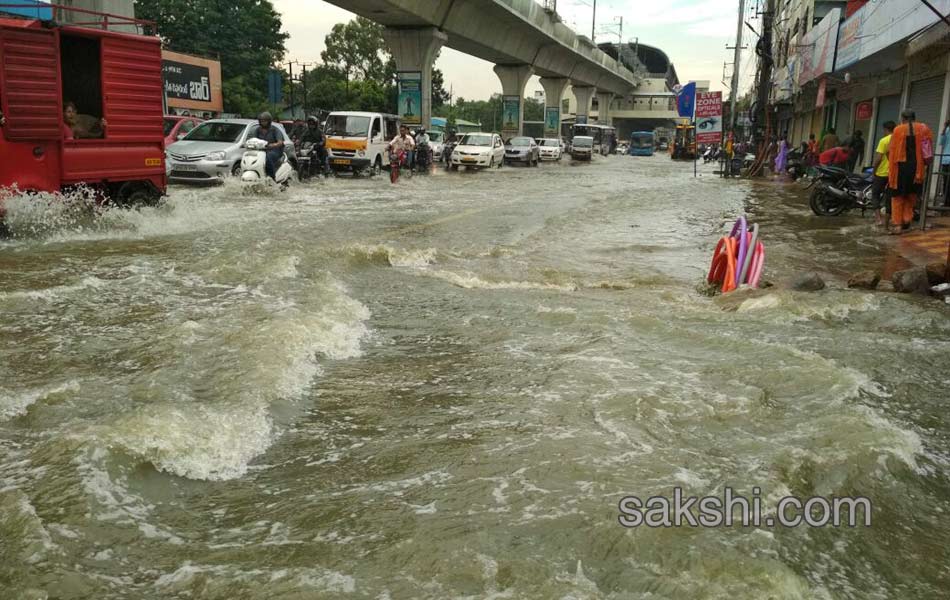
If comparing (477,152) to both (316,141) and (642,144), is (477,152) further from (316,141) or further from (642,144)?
(642,144)

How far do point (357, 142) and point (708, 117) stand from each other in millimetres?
10985

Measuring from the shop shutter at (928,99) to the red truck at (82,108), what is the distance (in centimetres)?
1483

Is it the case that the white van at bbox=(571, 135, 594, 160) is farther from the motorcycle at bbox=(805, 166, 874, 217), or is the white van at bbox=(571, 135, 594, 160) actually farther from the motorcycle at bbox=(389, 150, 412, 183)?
the motorcycle at bbox=(805, 166, 874, 217)

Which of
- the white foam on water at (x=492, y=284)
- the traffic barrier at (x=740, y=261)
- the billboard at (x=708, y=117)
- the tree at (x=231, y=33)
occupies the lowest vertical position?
the white foam on water at (x=492, y=284)

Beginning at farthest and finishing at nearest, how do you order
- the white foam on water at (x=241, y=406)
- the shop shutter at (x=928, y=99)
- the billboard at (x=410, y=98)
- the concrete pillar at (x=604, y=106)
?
the concrete pillar at (x=604, y=106) < the billboard at (x=410, y=98) < the shop shutter at (x=928, y=99) < the white foam on water at (x=241, y=406)

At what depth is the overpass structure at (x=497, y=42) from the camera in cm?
2789

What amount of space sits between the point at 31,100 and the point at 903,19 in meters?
14.1

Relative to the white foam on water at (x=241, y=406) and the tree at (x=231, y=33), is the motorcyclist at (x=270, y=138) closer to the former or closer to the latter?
the white foam on water at (x=241, y=406)

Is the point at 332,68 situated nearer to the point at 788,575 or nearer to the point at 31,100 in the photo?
the point at 31,100

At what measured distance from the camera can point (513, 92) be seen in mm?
43875

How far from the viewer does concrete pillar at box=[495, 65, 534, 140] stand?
142 feet

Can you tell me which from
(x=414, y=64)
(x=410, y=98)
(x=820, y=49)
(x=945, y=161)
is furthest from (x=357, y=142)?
(x=820, y=49)

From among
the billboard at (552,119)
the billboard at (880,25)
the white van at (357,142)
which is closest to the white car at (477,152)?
the white van at (357,142)

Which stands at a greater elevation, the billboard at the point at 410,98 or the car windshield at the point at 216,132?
the billboard at the point at 410,98
